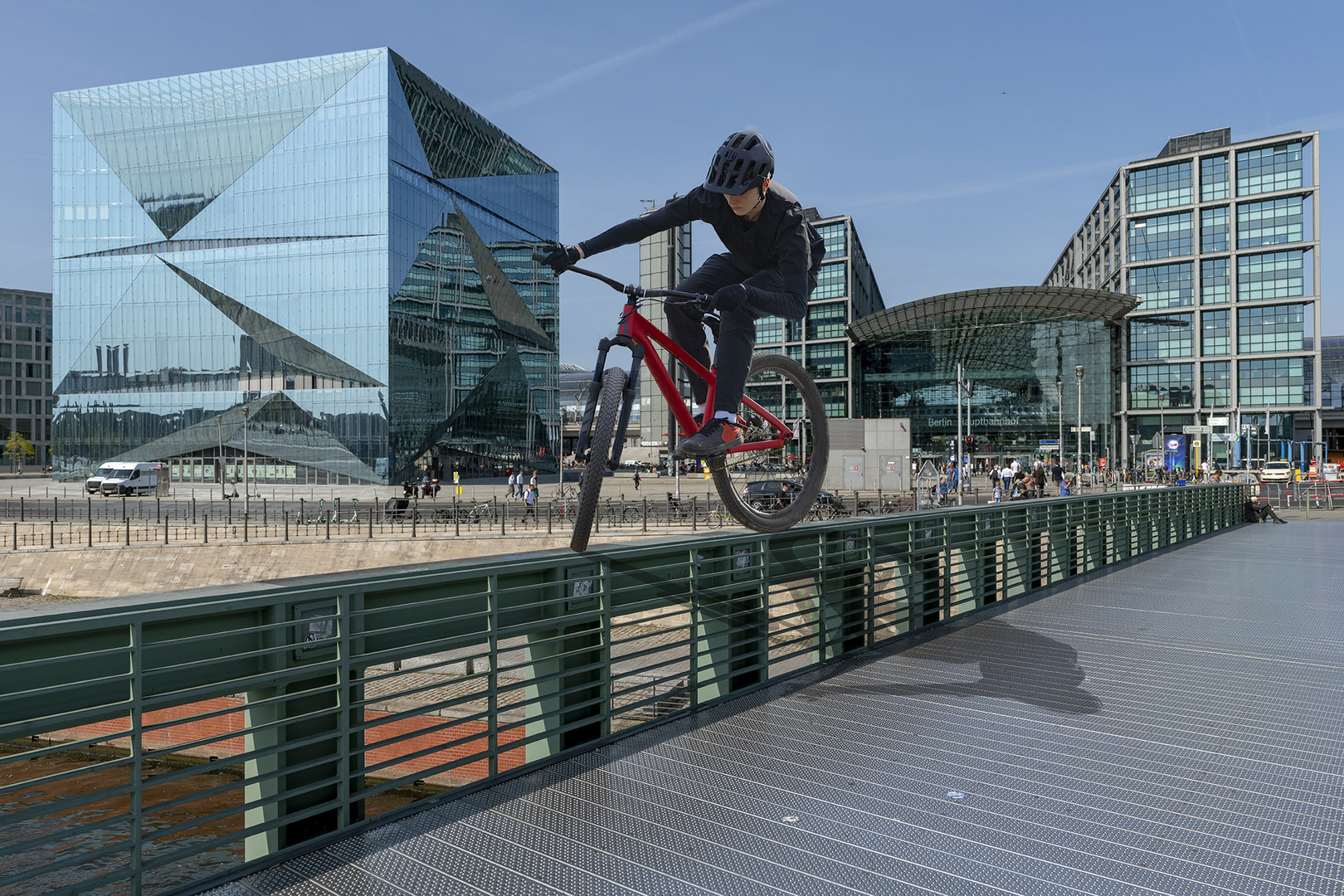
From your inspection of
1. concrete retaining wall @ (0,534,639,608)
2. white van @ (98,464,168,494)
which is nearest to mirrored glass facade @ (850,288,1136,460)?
concrete retaining wall @ (0,534,639,608)

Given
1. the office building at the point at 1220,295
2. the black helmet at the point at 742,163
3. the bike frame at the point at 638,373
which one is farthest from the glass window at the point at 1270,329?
the black helmet at the point at 742,163

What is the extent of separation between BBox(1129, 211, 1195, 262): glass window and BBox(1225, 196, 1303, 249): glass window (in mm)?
3638

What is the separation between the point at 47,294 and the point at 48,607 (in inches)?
6072

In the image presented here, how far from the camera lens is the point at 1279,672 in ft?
24.0

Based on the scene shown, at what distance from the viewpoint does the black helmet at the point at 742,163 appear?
5324 millimetres

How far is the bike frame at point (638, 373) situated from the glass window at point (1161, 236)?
268 feet

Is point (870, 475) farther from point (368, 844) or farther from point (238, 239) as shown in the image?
point (238, 239)

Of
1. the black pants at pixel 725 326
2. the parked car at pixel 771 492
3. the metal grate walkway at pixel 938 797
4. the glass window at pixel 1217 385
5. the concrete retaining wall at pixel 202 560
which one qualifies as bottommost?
the concrete retaining wall at pixel 202 560

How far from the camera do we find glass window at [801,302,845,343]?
85.8 metres

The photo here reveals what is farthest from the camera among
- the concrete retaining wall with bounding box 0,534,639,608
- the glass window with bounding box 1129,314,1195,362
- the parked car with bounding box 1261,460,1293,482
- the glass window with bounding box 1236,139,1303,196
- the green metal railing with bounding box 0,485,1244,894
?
the glass window with bounding box 1129,314,1195,362

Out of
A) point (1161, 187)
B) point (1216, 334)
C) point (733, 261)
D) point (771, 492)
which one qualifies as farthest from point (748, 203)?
point (1161, 187)

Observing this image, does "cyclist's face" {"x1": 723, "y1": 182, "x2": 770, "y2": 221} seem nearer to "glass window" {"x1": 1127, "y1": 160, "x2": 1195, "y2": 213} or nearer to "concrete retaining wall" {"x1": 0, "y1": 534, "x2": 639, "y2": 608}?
"concrete retaining wall" {"x1": 0, "y1": 534, "x2": 639, "y2": 608}

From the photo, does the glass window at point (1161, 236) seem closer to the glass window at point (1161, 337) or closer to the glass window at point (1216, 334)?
the glass window at point (1161, 337)

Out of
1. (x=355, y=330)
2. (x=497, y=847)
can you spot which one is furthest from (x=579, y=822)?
(x=355, y=330)
